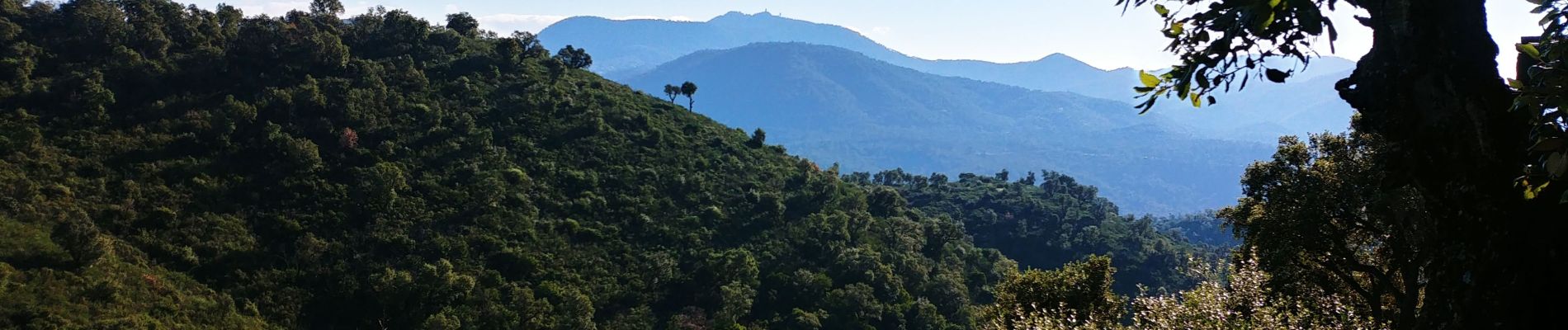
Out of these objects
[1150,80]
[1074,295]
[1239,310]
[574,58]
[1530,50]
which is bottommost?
[1074,295]

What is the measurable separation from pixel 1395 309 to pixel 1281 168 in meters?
3.50

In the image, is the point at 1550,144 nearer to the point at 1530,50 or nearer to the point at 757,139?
the point at 1530,50

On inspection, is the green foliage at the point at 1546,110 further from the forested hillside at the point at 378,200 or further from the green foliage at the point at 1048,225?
the green foliage at the point at 1048,225

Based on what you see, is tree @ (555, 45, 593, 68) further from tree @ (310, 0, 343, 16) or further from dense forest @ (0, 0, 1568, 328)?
tree @ (310, 0, 343, 16)

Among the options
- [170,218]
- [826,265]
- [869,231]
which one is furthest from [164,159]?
[869,231]

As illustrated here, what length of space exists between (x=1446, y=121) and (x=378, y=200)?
56.3 metres

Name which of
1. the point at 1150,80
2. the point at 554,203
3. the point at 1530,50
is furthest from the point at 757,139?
the point at 1530,50

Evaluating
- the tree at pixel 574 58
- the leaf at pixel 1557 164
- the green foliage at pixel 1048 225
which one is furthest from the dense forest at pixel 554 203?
the green foliage at pixel 1048 225

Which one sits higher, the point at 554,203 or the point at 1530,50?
the point at 1530,50

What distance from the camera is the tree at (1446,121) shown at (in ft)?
13.3

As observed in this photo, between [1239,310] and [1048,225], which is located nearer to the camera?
[1239,310]

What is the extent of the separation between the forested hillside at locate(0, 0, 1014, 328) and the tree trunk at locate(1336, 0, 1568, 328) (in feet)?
146

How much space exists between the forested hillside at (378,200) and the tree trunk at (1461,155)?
146ft

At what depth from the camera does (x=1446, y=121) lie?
14.0ft
